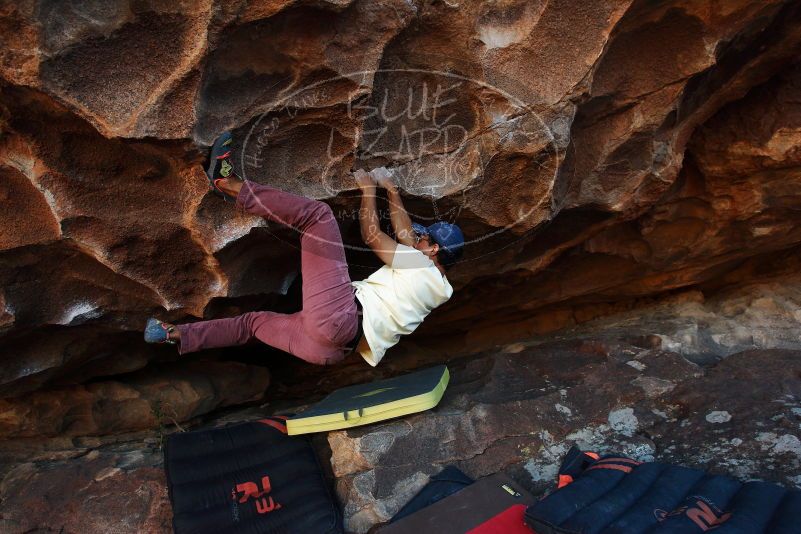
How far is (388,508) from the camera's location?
215 cm

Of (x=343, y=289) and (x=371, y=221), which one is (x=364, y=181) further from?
(x=343, y=289)

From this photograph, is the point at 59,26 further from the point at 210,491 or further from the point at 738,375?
the point at 738,375

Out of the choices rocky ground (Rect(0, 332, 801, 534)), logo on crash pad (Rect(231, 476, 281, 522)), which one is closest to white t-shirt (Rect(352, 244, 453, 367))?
rocky ground (Rect(0, 332, 801, 534))

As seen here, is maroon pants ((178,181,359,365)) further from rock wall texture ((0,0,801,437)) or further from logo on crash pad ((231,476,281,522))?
logo on crash pad ((231,476,281,522))

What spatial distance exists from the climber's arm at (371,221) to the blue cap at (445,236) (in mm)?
135

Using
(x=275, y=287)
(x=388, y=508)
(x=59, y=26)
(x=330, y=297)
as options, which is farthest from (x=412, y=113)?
(x=388, y=508)

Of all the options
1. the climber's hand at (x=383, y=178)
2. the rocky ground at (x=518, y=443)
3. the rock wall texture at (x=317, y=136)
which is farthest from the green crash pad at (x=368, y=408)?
the climber's hand at (x=383, y=178)

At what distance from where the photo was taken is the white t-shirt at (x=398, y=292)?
2.25m

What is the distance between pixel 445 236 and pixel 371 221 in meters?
0.30

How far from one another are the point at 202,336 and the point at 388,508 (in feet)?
3.13

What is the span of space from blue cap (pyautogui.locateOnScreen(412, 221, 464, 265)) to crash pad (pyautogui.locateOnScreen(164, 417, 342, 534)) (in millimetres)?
1004

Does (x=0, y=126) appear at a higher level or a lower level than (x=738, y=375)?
higher

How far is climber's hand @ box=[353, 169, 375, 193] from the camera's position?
223 cm

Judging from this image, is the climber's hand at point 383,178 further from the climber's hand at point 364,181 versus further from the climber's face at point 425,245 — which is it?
the climber's face at point 425,245
